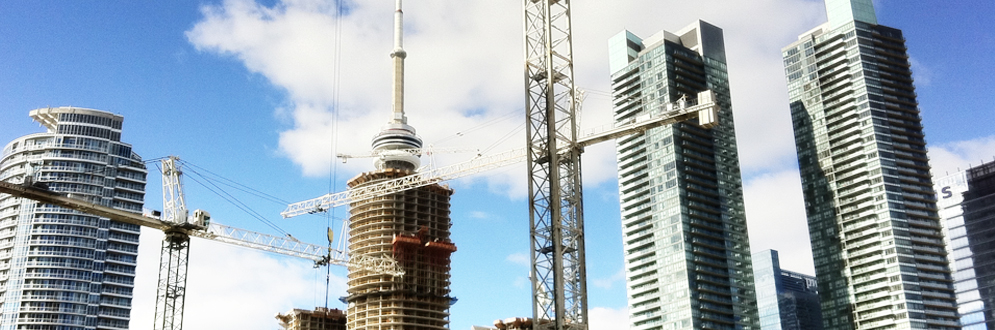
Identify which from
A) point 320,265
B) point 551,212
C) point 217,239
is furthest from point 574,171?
point 320,265

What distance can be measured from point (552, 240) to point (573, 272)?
369 centimetres

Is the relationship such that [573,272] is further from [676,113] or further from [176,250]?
[176,250]

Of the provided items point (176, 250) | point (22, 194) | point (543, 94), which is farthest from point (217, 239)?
point (543, 94)

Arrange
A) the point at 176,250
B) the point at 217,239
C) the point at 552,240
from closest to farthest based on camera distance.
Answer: the point at 552,240, the point at 176,250, the point at 217,239

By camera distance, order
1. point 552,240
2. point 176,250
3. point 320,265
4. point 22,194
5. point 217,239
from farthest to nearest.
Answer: point 320,265 < point 217,239 < point 176,250 < point 22,194 < point 552,240

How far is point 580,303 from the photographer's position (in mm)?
83375

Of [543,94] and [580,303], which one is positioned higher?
[543,94]

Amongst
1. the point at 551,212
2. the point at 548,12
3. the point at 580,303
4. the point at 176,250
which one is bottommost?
the point at 580,303

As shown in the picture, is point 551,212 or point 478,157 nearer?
point 551,212

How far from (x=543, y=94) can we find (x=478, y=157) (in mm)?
89381

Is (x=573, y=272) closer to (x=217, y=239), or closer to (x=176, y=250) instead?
(x=176, y=250)

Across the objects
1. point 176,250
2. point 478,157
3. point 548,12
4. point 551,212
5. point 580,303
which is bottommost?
point 580,303

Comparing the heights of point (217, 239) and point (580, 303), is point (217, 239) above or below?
above

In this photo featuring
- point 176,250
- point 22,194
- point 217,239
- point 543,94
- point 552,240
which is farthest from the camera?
point 217,239
